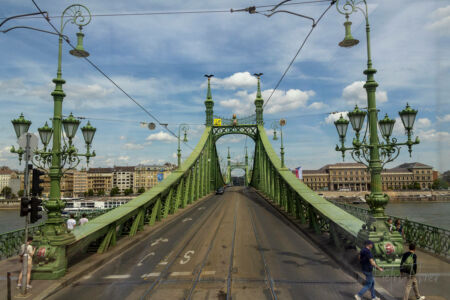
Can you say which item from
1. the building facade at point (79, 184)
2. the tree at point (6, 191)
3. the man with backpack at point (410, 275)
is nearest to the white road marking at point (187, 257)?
the man with backpack at point (410, 275)

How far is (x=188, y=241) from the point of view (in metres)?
13.8

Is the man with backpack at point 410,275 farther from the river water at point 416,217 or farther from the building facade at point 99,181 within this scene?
the building facade at point 99,181

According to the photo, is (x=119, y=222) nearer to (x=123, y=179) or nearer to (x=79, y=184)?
(x=79, y=184)

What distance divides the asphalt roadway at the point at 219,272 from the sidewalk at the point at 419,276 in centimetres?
32

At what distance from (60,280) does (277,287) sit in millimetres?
6042

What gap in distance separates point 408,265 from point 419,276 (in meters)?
2.12

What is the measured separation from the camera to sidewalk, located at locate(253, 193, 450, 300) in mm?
7158

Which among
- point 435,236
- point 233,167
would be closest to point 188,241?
point 435,236

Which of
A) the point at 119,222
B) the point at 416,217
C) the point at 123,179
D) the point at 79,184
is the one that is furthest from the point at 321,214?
the point at 79,184

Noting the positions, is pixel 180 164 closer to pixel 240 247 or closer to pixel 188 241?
pixel 188 241

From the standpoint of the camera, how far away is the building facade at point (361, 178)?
125000 mm

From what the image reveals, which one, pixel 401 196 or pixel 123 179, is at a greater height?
pixel 123 179

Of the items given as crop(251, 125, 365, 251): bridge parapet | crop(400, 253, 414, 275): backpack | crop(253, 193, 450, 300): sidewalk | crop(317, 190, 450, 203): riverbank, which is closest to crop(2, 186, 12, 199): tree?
crop(317, 190, 450, 203): riverbank

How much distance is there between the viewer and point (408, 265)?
6.77m
